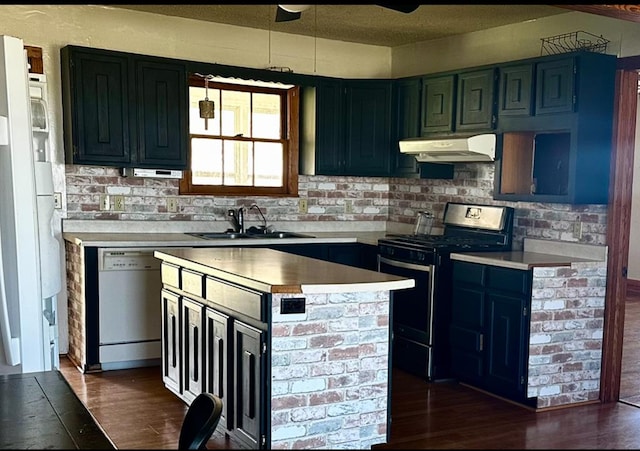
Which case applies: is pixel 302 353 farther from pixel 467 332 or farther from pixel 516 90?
pixel 516 90

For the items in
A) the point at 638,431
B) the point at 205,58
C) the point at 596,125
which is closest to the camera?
the point at 638,431

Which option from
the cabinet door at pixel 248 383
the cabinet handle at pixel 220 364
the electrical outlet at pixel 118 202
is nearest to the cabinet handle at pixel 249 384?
the cabinet door at pixel 248 383

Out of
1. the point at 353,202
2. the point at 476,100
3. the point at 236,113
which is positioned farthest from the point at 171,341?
the point at 476,100

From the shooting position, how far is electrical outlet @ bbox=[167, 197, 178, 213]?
17.1ft

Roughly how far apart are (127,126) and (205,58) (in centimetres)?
91

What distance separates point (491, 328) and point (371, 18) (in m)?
2.42

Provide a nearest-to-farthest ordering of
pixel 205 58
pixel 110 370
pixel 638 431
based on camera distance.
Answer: pixel 638 431
pixel 110 370
pixel 205 58

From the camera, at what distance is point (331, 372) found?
9.60 feet

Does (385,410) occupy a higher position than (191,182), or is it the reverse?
(191,182)

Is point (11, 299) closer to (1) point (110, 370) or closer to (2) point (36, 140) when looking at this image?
(2) point (36, 140)

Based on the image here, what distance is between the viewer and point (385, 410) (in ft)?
10.1

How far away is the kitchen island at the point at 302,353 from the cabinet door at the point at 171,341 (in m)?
0.56

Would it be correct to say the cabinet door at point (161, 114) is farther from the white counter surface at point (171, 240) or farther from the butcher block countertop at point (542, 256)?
the butcher block countertop at point (542, 256)

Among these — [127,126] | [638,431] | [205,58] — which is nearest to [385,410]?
[638,431]
